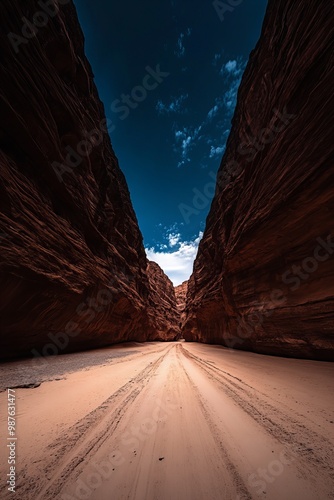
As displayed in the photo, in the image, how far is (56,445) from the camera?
2.03 meters

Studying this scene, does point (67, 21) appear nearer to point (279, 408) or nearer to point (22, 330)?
point (22, 330)

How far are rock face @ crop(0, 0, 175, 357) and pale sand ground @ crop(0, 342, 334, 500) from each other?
11.9ft

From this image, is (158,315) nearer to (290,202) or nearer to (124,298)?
(124,298)

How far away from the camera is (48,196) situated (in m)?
8.11

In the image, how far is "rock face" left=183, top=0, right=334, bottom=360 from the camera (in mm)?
5160

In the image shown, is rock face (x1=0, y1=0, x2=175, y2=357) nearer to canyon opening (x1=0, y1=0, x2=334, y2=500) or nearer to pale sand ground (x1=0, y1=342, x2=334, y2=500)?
canyon opening (x1=0, y1=0, x2=334, y2=500)

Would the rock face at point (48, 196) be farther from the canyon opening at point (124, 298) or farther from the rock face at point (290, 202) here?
the rock face at point (290, 202)

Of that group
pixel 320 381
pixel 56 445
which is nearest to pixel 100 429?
pixel 56 445

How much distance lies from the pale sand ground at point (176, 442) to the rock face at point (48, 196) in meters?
3.63

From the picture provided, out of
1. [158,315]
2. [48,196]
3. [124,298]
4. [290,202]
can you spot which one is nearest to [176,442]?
[290,202]

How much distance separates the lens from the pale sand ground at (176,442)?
Answer: 1.52 meters

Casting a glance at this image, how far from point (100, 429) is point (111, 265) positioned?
11622 millimetres

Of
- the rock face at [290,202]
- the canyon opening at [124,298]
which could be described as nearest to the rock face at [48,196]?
the canyon opening at [124,298]

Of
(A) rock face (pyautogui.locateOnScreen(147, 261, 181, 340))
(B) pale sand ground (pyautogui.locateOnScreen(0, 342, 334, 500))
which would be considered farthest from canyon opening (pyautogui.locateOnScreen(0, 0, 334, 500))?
(A) rock face (pyautogui.locateOnScreen(147, 261, 181, 340))
